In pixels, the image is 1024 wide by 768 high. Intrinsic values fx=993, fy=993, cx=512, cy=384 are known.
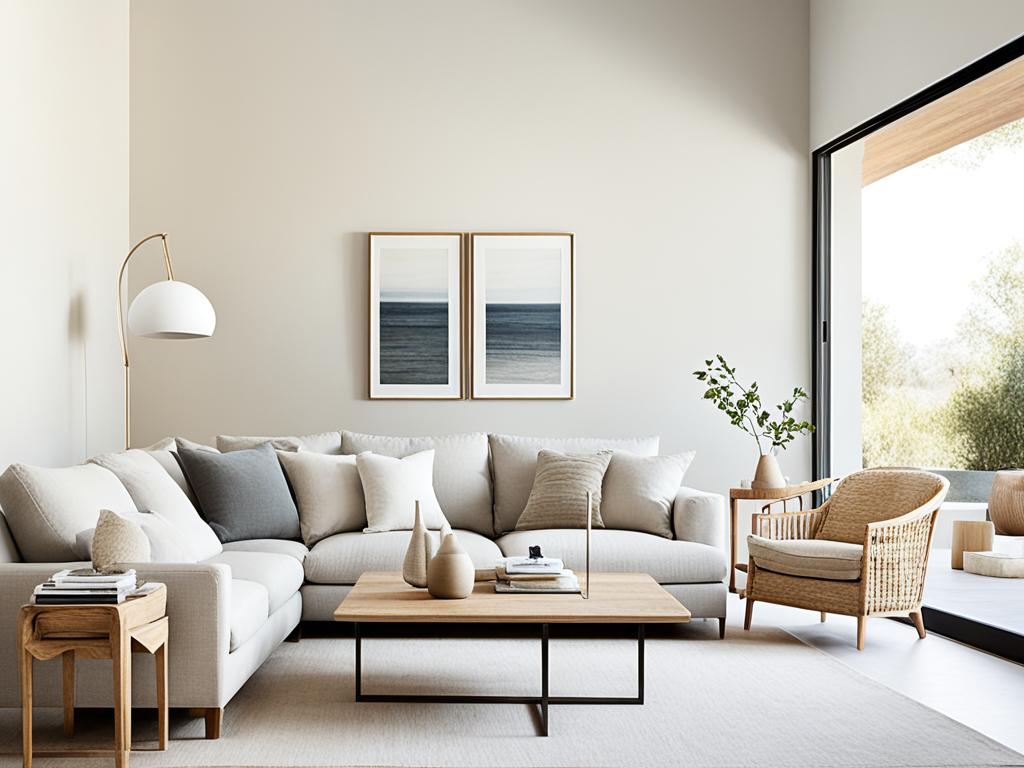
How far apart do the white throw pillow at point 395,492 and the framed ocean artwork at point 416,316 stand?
0.97m

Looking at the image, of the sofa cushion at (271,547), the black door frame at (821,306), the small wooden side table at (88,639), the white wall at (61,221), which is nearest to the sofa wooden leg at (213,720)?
the small wooden side table at (88,639)

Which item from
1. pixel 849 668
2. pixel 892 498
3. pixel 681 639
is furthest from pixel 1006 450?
pixel 681 639

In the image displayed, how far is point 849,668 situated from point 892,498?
41.8 inches

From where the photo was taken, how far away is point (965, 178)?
4703 mm

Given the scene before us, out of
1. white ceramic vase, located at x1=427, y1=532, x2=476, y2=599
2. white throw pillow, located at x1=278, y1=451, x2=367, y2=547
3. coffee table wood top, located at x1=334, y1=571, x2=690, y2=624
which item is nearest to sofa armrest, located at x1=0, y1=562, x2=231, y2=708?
coffee table wood top, located at x1=334, y1=571, x2=690, y2=624

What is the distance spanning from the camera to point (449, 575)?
3.63 meters

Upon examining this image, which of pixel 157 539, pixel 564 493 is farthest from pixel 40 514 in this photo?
pixel 564 493

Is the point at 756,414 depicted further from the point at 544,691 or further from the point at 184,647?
the point at 184,647

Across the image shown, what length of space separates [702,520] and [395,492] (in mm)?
1541

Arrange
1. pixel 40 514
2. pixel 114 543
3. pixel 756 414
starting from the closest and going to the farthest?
pixel 114 543 → pixel 40 514 → pixel 756 414

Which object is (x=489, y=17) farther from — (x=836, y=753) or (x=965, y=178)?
(x=836, y=753)

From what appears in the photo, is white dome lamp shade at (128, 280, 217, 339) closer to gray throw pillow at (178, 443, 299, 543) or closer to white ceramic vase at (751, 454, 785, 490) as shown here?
gray throw pillow at (178, 443, 299, 543)

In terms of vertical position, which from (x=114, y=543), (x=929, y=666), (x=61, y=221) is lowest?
(x=929, y=666)

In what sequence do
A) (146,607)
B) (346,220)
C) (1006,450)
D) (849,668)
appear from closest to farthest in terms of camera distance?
1. (146,607)
2. (849,668)
3. (1006,450)
4. (346,220)
